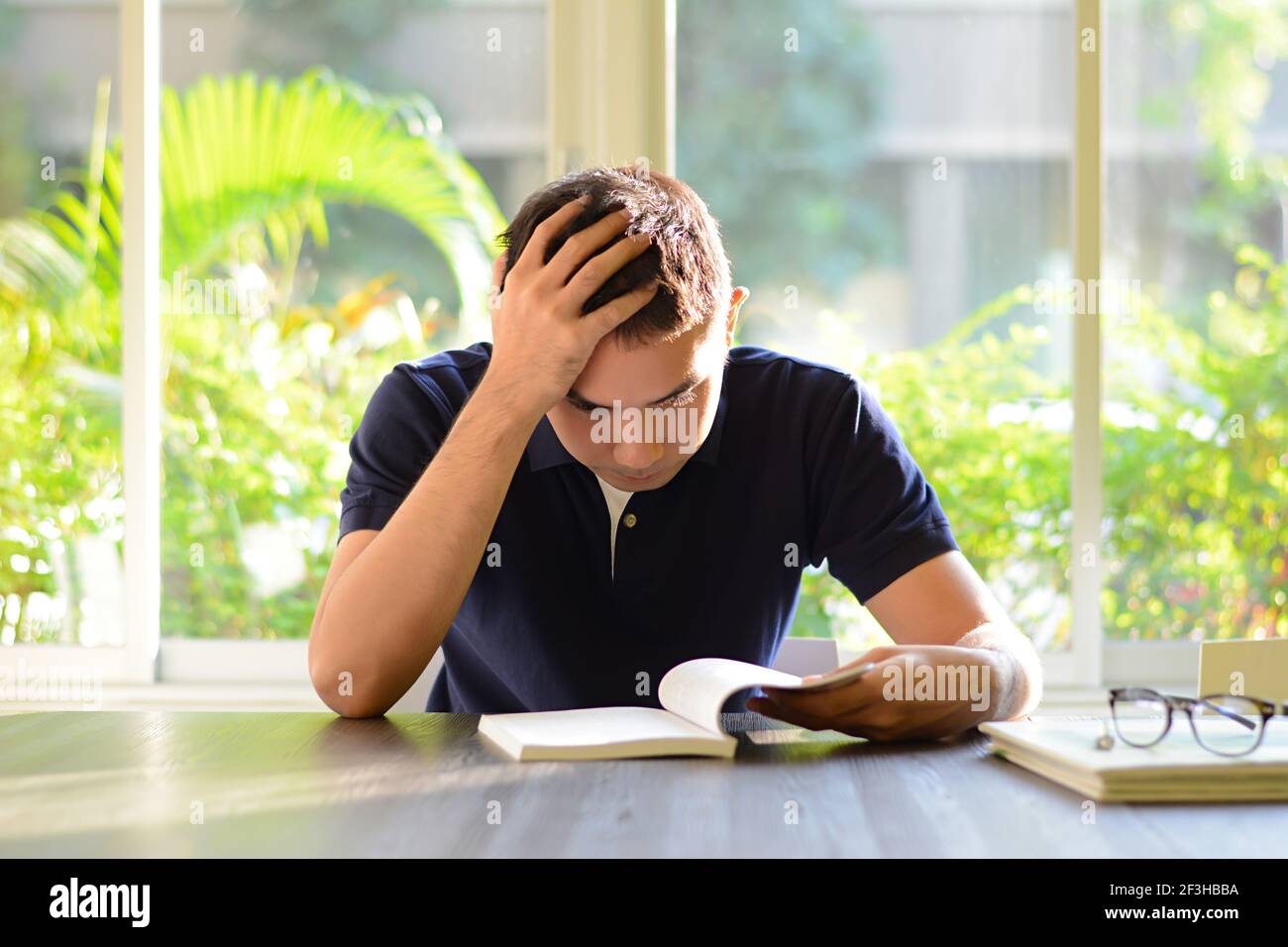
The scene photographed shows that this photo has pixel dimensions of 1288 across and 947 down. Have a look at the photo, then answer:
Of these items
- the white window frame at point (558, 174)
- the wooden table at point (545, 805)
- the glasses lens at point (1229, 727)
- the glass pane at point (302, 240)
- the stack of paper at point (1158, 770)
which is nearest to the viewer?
the wooden table at point (545, 805)

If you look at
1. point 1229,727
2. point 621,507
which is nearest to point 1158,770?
point 1229,727

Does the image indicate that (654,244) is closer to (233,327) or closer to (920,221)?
(920,221)

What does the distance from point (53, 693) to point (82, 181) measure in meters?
1.18

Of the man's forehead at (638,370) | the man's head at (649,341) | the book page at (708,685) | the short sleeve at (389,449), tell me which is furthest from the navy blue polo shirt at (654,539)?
the book page at (708,685)

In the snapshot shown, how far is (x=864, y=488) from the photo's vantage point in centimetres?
163

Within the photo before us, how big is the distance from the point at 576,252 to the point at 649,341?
14cm

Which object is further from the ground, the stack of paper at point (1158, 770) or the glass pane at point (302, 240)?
the glass pane at point (302, 240)

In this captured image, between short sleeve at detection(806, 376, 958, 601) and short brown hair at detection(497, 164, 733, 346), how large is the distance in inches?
10.5

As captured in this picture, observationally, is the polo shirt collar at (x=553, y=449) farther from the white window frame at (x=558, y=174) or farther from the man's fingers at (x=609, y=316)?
the white window frame at (x=558, y=174)

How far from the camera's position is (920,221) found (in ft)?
9.18

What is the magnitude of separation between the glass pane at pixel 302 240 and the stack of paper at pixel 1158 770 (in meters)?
1.99

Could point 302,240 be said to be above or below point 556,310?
above

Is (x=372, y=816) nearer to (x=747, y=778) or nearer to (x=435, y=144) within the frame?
(x=747, y=778)

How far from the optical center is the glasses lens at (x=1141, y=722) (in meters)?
1.05
